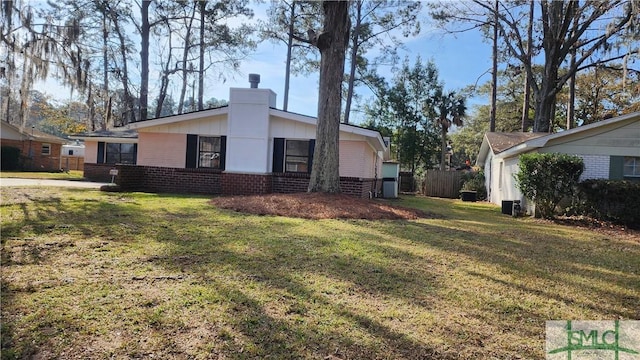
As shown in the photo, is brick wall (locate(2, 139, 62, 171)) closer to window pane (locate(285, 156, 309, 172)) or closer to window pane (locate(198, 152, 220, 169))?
window pane (locate(198, 152, 220, 169))

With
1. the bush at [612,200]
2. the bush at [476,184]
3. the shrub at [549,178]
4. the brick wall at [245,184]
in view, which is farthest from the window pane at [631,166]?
the brick wall at [245,184]

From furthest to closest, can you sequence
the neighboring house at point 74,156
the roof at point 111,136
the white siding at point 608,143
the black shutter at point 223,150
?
1. the neighboring house at point 74,156
2. the roof at point 111,136
3. the black shutter at point 223,150
4. the white siding at point 608,143

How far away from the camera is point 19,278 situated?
366 centimetres

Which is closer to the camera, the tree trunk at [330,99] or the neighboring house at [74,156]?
the tree trunk at [330,99]

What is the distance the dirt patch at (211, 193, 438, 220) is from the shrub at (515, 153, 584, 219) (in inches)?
147

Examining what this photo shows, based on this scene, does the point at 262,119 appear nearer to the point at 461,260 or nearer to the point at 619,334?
the point at 461,260

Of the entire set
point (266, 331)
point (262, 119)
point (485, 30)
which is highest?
point (485, 30)

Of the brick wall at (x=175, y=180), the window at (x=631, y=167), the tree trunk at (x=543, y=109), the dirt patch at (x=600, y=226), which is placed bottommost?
the dirt patch at (x=600, y=226)

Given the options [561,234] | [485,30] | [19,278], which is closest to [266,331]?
[19,278]

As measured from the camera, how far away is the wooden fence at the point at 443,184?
930 inches

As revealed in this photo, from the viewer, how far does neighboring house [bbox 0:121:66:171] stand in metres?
26.6

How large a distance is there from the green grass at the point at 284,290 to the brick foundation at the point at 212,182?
6.61 m

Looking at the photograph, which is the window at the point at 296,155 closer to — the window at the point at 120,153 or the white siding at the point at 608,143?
the white siding at the point at 608,143

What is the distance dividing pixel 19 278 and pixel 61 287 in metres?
0.53
